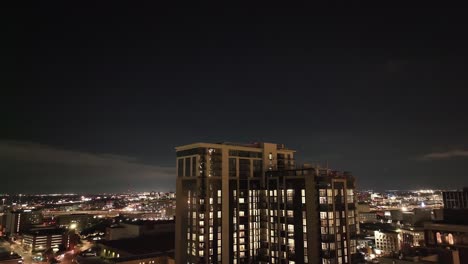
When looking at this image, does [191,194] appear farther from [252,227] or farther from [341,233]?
[341,233]

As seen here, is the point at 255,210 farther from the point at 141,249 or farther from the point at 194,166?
the point at 141,249

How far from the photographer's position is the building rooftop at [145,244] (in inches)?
6344

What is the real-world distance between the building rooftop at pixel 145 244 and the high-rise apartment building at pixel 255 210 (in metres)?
67.3

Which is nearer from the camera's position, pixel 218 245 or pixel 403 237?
pixel 218 245

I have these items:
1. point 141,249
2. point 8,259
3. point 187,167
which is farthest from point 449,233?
point 8,259

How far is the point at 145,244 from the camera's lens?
564 feet

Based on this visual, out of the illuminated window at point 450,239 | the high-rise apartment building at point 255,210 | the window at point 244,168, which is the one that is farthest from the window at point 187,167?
the illuminated window at point 450,239

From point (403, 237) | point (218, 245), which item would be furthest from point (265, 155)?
point (403, 237)

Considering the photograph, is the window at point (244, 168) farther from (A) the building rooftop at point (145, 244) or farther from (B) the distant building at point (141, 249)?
(A) the building rooftop at point (145, 244)

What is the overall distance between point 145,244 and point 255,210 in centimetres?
9344

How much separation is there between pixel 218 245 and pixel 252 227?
12719mm

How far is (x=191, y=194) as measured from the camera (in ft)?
332

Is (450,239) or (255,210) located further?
(450,239)

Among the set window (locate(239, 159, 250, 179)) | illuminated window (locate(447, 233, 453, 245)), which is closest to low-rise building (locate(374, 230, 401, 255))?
illuminated window (locate(447, 233, 453, 245))
